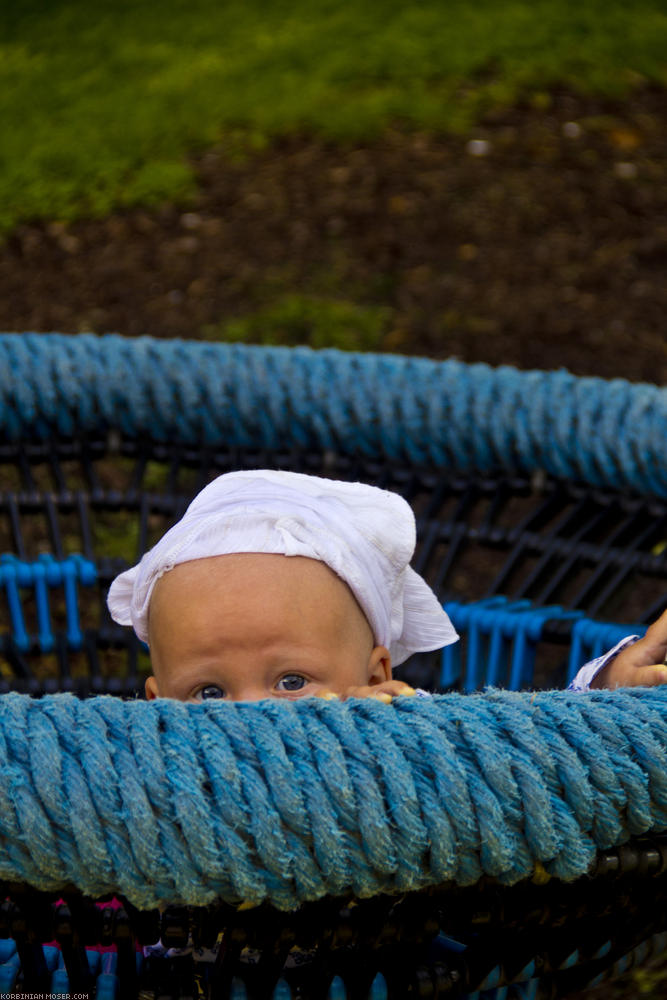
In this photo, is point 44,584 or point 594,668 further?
point 44,584

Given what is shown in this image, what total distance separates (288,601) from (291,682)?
0.18 ft

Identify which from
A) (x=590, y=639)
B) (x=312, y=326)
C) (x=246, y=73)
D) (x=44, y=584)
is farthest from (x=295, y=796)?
(x=246, y=73)

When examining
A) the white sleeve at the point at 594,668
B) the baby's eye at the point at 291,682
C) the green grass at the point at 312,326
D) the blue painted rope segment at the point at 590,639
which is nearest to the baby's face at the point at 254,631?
the baby's eye at the point at 291,682

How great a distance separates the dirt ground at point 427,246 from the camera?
2195 millimetres

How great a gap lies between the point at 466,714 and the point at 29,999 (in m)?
0.28

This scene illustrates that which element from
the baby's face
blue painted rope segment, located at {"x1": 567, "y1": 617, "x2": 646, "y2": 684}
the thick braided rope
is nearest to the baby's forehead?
the baby's face

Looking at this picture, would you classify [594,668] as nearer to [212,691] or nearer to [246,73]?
[212,691]

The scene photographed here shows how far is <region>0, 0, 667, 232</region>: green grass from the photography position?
2617 millimetres

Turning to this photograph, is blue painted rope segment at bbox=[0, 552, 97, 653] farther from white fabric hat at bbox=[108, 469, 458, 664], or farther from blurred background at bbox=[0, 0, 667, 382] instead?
blurred background at bbox=[0, 0, 667, 382]

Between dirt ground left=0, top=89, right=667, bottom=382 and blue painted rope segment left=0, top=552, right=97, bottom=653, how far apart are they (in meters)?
1.02

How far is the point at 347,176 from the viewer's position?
2.57 m

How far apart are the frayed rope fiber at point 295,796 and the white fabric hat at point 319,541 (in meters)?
0.30

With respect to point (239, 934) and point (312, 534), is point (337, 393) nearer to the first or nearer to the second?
point (312, 534)

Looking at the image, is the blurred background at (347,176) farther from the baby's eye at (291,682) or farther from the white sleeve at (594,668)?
the baby's eye at (291,682)
